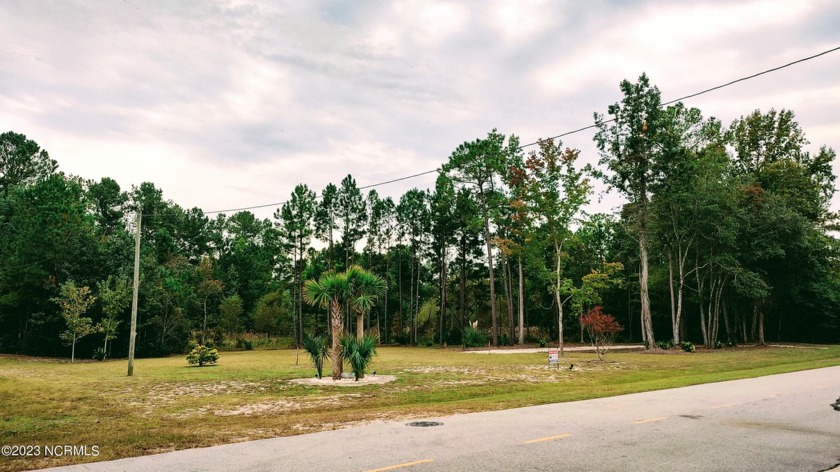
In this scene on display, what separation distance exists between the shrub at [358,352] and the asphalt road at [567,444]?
8.07 metres

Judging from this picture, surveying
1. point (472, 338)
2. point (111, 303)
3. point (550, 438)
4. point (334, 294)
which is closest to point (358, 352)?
point (334, 294)

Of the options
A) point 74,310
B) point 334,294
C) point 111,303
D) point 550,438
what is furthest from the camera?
point 111,303

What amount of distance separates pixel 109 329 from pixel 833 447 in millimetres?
38901

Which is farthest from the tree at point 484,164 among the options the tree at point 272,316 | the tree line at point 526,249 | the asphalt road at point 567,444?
the asphalt road at point 567,444

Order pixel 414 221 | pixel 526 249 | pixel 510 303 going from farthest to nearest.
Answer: pixel 414 221, pixel 510 303, pixel 526 249

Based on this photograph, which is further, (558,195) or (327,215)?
(327,215)

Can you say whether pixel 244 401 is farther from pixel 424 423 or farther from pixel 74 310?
pixel 74 310

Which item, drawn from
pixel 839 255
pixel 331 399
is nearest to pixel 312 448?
pixel 331 399

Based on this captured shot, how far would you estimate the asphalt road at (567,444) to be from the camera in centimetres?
629

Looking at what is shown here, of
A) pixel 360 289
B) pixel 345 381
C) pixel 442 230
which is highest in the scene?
pixel 442 230

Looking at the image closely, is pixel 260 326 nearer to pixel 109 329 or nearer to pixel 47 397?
pixel 109 329

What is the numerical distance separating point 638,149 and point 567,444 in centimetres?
3312

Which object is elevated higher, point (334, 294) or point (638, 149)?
point (638, 149)

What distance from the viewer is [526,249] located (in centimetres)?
4388
